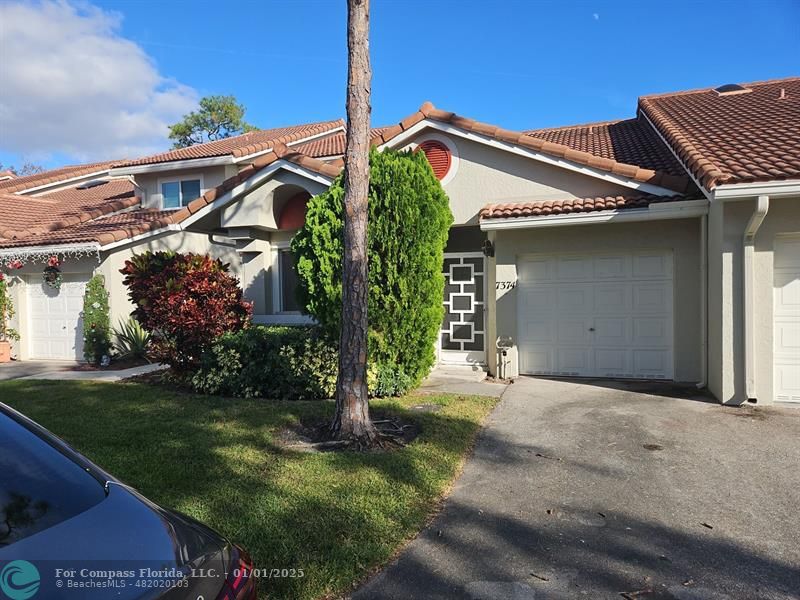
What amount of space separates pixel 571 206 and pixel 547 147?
1.27 meters

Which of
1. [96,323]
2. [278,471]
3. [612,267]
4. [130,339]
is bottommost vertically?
[278,471]

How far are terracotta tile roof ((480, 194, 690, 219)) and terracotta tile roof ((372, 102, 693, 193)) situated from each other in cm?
28

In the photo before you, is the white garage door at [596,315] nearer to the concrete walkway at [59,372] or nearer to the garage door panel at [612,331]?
the garage door panel at [612,331]

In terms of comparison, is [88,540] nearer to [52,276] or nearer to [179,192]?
[52,276]

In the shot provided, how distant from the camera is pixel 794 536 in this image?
152 inches

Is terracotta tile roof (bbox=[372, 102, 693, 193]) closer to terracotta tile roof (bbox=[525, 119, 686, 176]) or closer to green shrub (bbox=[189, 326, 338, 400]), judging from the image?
terracotta tile roof (bbox=[525, 119, 686, 176])

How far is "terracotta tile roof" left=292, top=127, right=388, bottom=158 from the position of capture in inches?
607

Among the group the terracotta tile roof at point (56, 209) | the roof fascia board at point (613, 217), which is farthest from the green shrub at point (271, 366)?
the terracotta tile roof at point (56, 209)

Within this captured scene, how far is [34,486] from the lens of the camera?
7.01ft

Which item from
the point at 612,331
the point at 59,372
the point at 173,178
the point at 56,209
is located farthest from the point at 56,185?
the point at 612,331

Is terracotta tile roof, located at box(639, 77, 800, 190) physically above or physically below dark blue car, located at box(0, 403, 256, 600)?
above

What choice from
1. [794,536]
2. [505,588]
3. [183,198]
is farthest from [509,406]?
[183,198]

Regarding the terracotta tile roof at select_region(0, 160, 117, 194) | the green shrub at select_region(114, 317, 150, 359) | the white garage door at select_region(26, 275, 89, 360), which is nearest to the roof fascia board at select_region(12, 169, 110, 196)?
the terracotta tile roof at select_region(0, 160, 117, 194)

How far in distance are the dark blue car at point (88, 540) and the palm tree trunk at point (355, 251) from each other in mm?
3518
